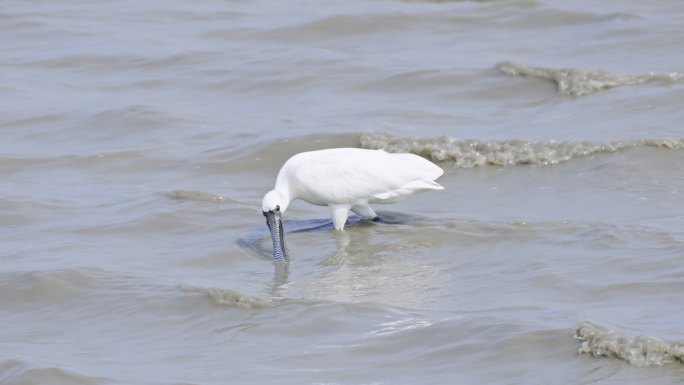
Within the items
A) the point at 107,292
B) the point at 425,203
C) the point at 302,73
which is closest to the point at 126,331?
the point at 107,292

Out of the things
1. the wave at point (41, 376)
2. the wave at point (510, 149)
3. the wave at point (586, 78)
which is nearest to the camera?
the wave at point (41, 376)

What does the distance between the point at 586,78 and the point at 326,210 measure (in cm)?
355

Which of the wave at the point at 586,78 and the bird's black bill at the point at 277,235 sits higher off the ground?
the wave at the point at 586,78

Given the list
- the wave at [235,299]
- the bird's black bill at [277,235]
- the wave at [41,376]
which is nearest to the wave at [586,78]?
the bird's black bill at [277,235]

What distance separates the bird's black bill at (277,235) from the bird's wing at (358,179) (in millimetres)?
475

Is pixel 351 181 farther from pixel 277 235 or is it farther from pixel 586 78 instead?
pixel 586 78

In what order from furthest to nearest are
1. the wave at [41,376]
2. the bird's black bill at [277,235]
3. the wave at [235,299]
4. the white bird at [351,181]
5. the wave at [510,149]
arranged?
the wave at [510,149] → the white bird at [351,181] → the bird's black bill at [277,235] → the wave at [235,299] → the wave at [41,376]

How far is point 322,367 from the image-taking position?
675 cm

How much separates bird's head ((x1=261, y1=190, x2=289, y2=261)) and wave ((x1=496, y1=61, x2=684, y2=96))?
169 inches

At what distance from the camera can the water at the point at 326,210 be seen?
23.0 ft

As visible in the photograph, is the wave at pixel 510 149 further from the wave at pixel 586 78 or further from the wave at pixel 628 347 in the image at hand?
the wave at pixel 628 347

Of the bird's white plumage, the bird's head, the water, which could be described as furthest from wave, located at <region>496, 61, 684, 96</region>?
the bird's head

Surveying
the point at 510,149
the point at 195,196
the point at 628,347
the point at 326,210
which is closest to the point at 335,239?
the point at 326,210

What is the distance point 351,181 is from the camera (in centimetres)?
981
